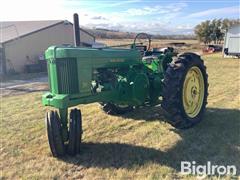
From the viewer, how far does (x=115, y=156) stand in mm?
4973

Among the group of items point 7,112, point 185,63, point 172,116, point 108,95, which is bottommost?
point 7,112

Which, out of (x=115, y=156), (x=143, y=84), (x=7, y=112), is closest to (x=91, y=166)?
(x=115, y=156)

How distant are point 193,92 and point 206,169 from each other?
7.06 feet

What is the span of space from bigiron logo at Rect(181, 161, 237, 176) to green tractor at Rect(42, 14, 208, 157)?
44.7 inches

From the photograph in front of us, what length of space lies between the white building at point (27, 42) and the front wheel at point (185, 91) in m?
18.4

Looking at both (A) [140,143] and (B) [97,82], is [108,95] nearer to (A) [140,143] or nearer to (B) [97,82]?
(B) [97,82]

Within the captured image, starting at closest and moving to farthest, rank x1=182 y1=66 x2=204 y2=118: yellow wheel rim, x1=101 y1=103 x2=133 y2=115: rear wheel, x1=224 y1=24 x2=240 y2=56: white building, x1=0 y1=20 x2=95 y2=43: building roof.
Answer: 1. x1=182 y1=66 x2=204 y2=118: yellow wheel rim
2. x1=101 y1=103 x2=133 y2=115: rear wheel
3. x1=0 y1=20 x2=95 y2=43: building roof
4. x1=224 y1=24 x2=240 y2=56: white building

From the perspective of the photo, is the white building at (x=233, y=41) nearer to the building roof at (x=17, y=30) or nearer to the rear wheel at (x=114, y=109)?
the building roof at (x=17, y=30)

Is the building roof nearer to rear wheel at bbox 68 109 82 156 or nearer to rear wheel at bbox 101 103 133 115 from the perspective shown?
rear wheel at bbox 101 103 133 115

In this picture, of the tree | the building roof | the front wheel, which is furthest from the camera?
the tree

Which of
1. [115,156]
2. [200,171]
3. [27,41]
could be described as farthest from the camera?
[27,41]

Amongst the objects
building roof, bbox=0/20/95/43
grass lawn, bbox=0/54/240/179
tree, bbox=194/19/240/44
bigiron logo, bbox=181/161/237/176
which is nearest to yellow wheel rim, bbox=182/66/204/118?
grass lawn, bbox=0/54/240/179

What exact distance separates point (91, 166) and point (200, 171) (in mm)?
1493

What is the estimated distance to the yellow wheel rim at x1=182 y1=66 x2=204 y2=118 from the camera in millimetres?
6172
